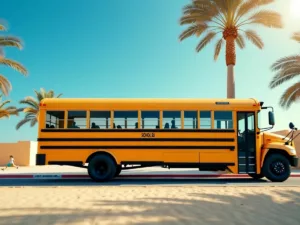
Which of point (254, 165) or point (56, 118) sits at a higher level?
point (56, 118)

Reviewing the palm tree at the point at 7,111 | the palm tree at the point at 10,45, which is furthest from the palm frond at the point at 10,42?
the palm tree at the point at 7,111

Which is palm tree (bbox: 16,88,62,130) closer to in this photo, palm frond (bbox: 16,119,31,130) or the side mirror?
palm frond (bbox: 16,119,31,130)

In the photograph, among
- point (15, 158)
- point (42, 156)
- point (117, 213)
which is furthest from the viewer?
point (15, 158)

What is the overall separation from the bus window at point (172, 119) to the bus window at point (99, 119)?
1.91m

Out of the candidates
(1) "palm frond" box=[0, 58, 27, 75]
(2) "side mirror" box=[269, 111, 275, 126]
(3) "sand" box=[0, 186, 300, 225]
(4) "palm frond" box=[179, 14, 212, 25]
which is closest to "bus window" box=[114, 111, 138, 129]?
(3) "sand" box=[0, 186, 300, 225]

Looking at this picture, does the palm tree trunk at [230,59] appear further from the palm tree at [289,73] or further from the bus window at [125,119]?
the bus window at [125,119]

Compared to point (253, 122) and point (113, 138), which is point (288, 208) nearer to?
point (253, 122)

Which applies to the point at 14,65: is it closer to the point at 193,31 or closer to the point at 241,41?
the point at 193,31

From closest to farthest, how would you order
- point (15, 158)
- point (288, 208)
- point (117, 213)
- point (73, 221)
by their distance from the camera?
point (73, 221) < point (117, 213) < point (288, 208) < point (15, 158)

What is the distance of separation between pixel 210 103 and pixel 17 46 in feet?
43.9

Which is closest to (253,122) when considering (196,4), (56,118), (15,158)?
(56,118)

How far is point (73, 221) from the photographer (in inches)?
165

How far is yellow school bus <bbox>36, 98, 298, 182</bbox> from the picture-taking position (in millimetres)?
9672

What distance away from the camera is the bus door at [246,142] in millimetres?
9742
